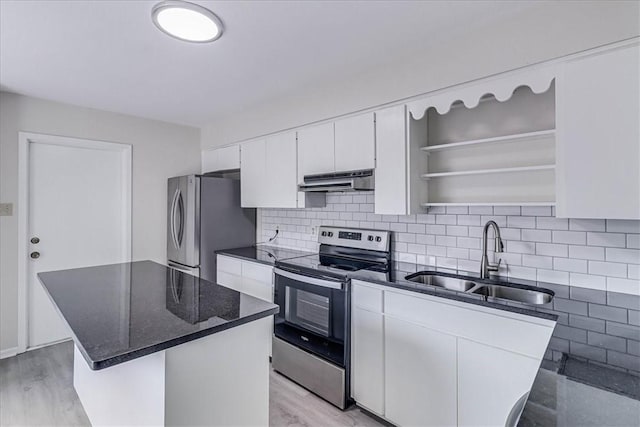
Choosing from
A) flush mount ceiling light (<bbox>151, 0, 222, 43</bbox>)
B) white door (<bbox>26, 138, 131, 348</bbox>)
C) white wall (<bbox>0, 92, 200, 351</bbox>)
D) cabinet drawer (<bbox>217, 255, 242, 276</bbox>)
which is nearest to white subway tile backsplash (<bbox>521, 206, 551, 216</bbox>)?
flush mount ceiling light (<bbox>151, 0, 222, 43</bbox>)

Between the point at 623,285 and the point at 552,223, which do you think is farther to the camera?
the point at 552,223

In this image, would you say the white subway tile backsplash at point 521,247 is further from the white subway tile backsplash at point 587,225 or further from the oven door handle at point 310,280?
the oven door handle at point 310,280

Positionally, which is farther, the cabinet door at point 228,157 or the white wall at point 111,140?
the cabinet door at point 228,157

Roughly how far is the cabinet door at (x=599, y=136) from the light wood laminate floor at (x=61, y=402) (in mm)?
1760

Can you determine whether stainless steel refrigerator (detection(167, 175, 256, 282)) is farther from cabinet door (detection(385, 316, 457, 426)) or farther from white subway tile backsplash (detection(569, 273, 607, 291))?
white subway tile backsplash (detection(569, 273, 607, 291))

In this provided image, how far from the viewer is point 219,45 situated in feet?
6.81

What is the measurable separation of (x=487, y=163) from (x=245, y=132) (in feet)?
7.84

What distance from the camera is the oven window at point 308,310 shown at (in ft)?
7.64

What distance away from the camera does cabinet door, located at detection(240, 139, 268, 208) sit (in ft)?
10.9

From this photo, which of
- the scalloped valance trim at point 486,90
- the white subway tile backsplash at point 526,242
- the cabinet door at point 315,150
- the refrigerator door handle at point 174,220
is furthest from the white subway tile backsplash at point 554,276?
the refrigerator door handle at point 174,220

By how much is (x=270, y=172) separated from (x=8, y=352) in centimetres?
287

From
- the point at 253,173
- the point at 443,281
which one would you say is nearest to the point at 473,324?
the point at 443,281

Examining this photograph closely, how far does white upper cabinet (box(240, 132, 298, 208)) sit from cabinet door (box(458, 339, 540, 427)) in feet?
6.16

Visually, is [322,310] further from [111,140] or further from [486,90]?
[111,140]
